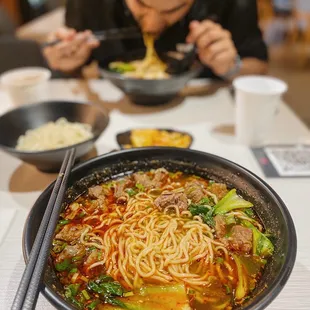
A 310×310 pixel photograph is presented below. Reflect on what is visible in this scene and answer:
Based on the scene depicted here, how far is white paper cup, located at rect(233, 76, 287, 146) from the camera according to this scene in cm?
182

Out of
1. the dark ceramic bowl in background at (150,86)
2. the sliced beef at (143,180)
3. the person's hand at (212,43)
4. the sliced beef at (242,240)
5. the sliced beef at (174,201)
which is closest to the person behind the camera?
the sliced beef at (242,240)

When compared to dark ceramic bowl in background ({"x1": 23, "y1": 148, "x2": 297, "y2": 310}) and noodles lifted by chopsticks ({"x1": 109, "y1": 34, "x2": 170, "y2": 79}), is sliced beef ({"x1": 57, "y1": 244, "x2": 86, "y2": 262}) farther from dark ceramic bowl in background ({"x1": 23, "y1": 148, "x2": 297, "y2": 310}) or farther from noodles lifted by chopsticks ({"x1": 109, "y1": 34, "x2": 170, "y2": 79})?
noodles lifted by chopsticks ({"x1": 109, "y1": 34, "x2": 170, "y2": 79})

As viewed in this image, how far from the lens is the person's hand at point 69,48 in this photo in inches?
97.3

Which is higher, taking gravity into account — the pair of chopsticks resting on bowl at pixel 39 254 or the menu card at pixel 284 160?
the pair of chopsticks resting on bowl at pixel 39 254

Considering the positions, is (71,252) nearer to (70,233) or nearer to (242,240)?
(70,233)

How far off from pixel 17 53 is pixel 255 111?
3.40 meters

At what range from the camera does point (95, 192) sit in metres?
1.34

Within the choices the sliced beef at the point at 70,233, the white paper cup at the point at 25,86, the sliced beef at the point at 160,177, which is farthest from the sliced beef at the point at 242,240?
the white paper cup at the point at 25,86

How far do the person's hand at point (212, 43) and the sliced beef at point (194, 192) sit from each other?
1278 mm

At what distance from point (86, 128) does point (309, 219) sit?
3.77 ft

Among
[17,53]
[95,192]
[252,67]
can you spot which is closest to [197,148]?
[95,192]

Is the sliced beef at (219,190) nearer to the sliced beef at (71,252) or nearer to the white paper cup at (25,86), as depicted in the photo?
the sliced beef at (71,252)

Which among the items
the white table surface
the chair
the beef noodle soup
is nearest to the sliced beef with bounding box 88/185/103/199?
the beef noodle soup

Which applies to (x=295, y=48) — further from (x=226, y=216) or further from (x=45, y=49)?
(x=226, y=216)
